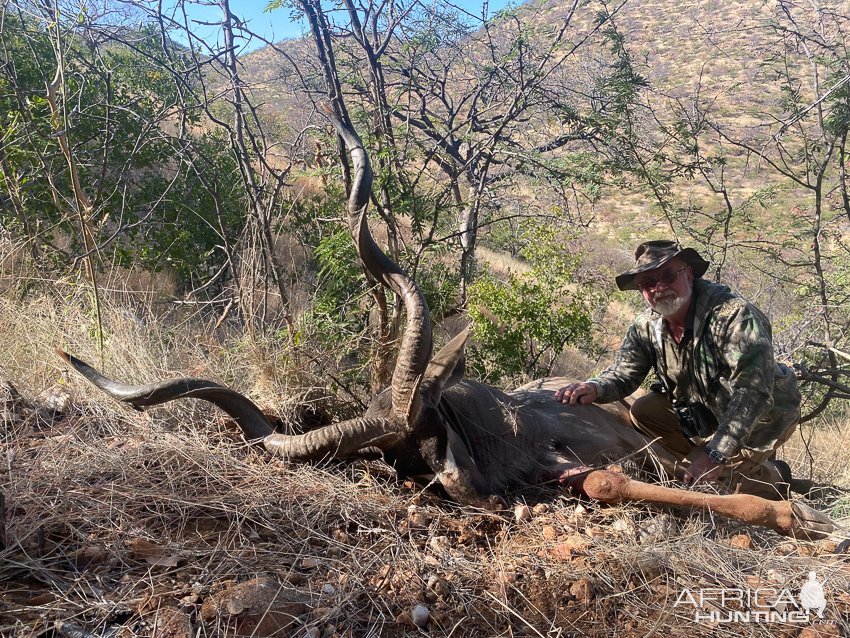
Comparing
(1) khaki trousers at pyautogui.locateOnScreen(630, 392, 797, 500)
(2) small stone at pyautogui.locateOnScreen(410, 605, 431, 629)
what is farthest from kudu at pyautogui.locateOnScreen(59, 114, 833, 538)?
(2) small stone at pyautogui.locateOnScreen(410, 605, 431, 629)

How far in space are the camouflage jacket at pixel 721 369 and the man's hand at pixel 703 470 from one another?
3.9 inches

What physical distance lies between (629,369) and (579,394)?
1.62 feet

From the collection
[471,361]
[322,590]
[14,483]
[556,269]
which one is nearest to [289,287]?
[471,361]

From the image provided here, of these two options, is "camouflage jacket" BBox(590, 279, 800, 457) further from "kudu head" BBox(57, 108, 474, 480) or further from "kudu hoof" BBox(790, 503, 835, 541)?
"kudu head" BBox(57, 108, 474, 480)

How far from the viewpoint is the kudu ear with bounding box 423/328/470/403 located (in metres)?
3.79

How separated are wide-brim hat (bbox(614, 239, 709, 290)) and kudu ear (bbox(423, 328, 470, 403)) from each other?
1248 mm

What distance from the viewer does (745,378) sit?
159 inches

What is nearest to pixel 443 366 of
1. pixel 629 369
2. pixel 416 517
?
pixel 416 517

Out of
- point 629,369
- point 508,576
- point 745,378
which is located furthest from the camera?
point 629,369

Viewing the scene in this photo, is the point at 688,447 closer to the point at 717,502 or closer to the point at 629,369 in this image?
the point at 629,369

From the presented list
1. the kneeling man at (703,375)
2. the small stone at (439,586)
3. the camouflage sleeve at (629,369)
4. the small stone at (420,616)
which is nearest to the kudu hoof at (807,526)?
the kneeling man at (703,375)

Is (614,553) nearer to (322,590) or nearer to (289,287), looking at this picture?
(322,590)

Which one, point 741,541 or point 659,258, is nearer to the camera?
point 741,541

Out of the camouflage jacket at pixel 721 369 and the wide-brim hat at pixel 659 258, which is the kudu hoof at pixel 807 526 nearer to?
the camouflage jacket at pixel 721 369
